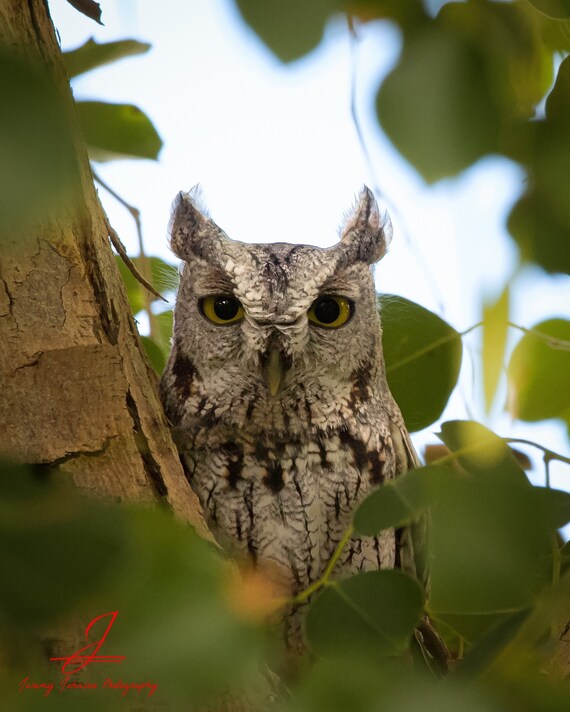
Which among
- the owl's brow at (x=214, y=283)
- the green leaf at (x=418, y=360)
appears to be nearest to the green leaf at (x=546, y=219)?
the green leaf at (x=418, y=360)

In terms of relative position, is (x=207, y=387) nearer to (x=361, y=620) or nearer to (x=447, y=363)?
(x=447, y=363)

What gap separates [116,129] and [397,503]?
0.43 m

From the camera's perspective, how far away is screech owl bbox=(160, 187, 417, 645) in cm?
164

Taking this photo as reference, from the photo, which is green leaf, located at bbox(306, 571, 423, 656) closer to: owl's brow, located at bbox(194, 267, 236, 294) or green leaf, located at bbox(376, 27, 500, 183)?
green leaf, located at bbox(376, 27, 500, 183)

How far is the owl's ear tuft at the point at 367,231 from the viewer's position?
193cm

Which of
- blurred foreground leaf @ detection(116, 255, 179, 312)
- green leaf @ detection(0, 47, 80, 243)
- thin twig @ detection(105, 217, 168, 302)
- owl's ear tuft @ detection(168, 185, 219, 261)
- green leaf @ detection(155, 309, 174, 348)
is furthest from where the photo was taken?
owl's ear tuft @ detection(168, 185, 219, 261)

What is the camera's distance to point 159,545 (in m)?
0.29

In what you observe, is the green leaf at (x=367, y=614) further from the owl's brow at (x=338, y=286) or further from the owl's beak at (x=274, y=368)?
the owl's brow at (x=338, y=286)

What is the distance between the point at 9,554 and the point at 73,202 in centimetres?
13

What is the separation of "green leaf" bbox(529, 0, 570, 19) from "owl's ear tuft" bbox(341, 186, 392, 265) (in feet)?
5.20

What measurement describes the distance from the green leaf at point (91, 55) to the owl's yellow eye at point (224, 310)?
3.13ft

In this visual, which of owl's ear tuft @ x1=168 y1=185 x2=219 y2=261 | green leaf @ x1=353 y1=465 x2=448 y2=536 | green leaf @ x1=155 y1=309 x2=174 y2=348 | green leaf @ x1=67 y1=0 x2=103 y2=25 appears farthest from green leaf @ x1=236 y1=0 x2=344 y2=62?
owl's ear tuft @ x1=168 y1=185 x2=219 y2=261

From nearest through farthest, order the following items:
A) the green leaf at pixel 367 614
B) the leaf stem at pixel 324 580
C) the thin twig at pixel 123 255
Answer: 1. the green leaf at pixel 367 614
2. the leaf stem at pixel 324 580
3. the thin twig at pixel 123 255

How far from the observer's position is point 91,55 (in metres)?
0.77
